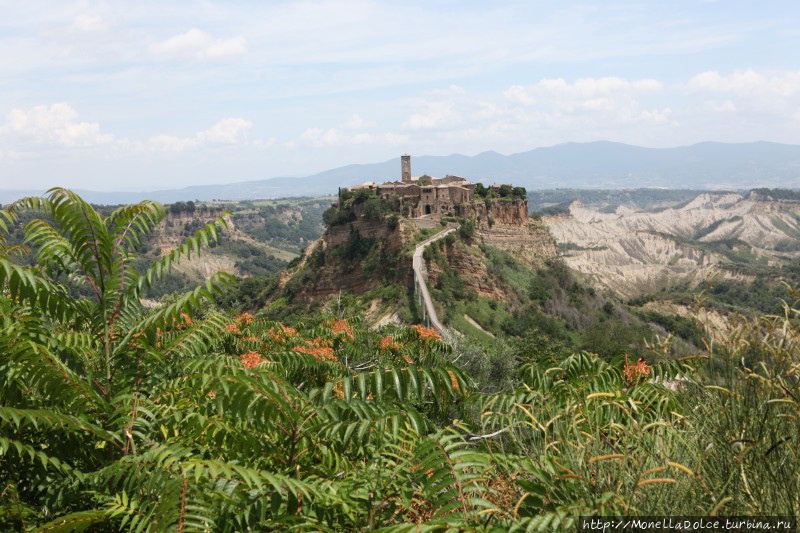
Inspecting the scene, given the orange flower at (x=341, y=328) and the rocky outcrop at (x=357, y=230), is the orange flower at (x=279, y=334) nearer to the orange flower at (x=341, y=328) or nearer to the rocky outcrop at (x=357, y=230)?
the orange flower at (x=341, y=328)

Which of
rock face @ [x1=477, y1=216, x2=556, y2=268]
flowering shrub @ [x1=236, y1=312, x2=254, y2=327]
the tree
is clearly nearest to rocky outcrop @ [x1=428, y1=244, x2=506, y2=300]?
rock face @ [x1=477, y1=216, x2=556, y2=268]

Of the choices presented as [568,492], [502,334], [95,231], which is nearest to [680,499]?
[568,492]

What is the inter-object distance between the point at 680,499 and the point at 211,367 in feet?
11.3

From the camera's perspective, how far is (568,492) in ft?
11.1

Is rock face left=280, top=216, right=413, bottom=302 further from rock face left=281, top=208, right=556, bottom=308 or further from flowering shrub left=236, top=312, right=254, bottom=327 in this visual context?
flowering shrub left=236, top=312, right=254, bottom=327

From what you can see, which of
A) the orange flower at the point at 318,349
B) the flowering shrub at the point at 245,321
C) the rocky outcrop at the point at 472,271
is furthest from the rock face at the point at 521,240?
the orange flower at the point at 318,349

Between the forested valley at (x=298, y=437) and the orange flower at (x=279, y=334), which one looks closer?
the forested valley at (x=298, y=437)

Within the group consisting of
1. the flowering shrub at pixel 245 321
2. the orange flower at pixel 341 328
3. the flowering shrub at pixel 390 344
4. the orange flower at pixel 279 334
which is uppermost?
the flowering shrub at pixel 245 321

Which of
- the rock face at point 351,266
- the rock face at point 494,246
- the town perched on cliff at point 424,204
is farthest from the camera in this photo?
the town perched on cliff at point 424,204

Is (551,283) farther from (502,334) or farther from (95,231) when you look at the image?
(95,231)

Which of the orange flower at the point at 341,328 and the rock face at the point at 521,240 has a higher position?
the orange flower at the point at 341,328

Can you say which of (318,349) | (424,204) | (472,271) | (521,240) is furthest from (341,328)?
(521,240)

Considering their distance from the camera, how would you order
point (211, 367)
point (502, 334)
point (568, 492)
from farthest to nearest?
1. point (502, 334)
2. point (211, 367)
3. point (568, 492)

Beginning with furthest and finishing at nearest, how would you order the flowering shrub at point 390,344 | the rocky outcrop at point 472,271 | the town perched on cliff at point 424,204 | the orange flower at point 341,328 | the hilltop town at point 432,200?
1. the hilltop town at point 432,200
2. the town perched on cliff at point 424,204
3. the rocky outcrop at point 472,271
4. the orange flower at point 341,328
5. the flowering shrub at point 390,344
